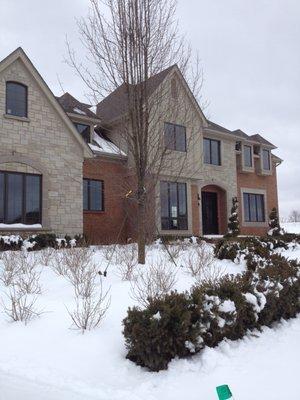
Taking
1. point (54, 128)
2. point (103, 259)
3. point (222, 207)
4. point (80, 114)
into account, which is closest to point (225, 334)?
point (103, 259)

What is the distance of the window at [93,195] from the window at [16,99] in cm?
469

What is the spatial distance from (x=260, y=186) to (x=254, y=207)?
1533 millimetres

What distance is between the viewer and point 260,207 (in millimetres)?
28781

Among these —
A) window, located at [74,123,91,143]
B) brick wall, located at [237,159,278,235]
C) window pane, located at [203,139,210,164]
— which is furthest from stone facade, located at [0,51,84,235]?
brick wall, located at [237,159,278,235]

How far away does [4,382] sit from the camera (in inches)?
186

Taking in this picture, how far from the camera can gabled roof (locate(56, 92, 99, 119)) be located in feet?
67.2

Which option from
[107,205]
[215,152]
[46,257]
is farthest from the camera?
[215,152]

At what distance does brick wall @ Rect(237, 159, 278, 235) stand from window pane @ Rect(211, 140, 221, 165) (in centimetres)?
254

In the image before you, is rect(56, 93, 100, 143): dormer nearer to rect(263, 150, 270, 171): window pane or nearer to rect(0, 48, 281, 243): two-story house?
rect(0, 48, 281, 243): two-story house

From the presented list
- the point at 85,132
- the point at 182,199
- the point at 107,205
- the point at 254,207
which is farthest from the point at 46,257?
the point at 254,207

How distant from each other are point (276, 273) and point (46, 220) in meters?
10.7

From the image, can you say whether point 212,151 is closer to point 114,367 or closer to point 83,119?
point 83,119

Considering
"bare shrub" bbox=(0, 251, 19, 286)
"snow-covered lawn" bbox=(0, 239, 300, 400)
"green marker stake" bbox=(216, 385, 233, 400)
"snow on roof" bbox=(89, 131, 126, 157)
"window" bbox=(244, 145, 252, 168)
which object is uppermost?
"window" bbox=(244, 145, 252, 168)

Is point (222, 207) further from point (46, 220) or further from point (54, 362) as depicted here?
point (54, 362)
